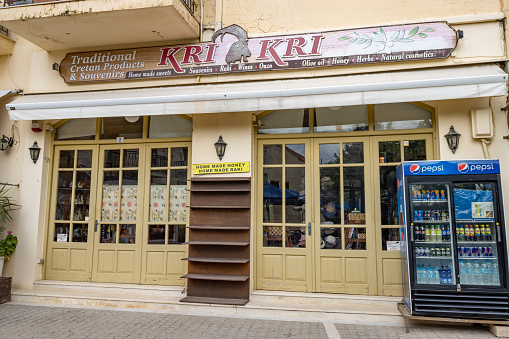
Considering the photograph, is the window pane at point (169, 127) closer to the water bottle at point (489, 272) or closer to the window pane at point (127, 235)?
the window pane at point (127, 235)

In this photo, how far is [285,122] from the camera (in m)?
6.36

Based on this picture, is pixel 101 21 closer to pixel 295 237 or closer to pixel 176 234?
pixel 176 234

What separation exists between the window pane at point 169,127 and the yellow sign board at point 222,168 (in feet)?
2.79

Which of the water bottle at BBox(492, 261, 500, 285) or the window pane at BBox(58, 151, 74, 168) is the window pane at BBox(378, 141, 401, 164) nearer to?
the water bottle at BBox(492, 261, 500, 285)

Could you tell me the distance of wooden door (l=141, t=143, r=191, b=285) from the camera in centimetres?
638

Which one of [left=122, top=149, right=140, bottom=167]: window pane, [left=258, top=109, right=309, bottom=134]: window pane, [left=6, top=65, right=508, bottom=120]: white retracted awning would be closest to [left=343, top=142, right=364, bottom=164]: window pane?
[left=258, top=109, right=309, bottom=134]: window pane

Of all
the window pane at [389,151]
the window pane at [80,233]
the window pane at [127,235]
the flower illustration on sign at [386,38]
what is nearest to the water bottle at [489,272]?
the window pane at [389,151]

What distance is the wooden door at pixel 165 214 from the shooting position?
6.38m

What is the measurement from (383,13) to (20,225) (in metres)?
7.39

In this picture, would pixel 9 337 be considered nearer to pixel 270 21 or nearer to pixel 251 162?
pixel 251 162

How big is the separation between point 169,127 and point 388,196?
13.3 ft

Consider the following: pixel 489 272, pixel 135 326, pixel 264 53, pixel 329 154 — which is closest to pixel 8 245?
pixel 135 326

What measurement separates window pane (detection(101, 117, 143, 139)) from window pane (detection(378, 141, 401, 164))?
4.31 meters

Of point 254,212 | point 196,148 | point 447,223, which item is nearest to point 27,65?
point 196,148
